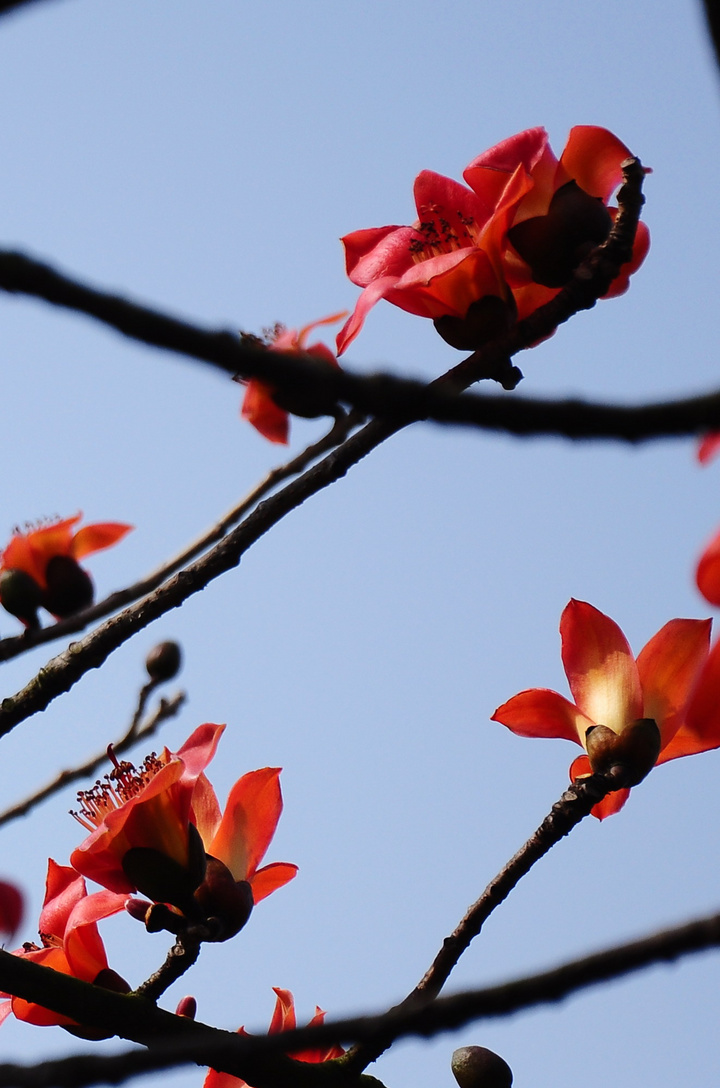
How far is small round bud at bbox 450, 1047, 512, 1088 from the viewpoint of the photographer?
3.19 ft

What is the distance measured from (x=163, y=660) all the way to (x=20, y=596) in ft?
1.01

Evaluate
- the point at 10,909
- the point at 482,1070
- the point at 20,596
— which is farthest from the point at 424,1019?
the point at 10,909

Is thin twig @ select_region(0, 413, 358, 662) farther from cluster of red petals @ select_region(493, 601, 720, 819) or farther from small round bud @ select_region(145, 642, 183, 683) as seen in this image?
small round bud @ select_region(145, 642, 183, 683)

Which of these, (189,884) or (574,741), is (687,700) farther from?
(189,884)

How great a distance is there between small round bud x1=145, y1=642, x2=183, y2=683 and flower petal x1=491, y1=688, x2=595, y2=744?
885 millimetres

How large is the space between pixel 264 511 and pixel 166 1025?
1.23 feet

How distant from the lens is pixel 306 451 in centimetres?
113

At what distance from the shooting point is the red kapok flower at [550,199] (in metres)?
1.04

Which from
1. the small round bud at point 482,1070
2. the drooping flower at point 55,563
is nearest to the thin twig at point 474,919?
the small round bud at point 482,1070

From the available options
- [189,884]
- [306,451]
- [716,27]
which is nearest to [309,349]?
[306,451]

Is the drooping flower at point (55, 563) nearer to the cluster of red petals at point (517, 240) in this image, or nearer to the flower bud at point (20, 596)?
the flower bud at point (20, 596)

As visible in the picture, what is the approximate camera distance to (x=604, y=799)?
1.09m

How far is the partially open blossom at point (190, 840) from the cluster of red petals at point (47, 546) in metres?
0.71

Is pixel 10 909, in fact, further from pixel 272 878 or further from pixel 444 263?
pixel 444 263
